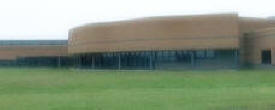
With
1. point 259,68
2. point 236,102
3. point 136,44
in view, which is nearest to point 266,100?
point 236,102

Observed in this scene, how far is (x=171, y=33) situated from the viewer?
66.8m

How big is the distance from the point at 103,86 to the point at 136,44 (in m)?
30.2

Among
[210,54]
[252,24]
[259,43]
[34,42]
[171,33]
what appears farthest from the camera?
[34,42]

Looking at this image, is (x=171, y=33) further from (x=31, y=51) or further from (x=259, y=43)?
(x=31, y=51)

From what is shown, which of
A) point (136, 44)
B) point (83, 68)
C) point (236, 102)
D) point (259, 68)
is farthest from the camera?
point (83, 68)

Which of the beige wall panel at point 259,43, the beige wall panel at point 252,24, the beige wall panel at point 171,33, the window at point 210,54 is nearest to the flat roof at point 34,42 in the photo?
the beige wall panel at point 171,33

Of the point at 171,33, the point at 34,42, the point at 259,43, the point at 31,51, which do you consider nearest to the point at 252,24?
the point at 259,43

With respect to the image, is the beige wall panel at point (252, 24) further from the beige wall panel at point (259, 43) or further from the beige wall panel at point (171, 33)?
the beige wall panel at point (171, 33)

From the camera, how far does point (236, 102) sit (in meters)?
24.2

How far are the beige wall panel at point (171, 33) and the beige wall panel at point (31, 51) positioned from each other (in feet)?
105

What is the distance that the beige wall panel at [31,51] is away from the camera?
105125mm

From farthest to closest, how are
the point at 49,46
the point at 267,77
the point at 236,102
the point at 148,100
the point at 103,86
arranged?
the point at 49,46
the point at 267,77
the point at 103,86
the point at 148,100
the point at 236,102

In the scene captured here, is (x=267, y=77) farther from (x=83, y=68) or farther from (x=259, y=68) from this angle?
(x=83, y=68)

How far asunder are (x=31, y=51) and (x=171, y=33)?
4390 cm
